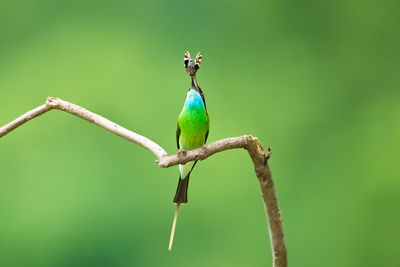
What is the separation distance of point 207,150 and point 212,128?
1.88 meters

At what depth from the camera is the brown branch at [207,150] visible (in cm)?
195

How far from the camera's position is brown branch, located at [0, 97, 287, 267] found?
1953 millimetres

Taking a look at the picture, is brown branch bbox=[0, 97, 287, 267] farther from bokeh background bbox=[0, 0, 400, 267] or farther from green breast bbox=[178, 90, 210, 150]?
bokeh background bbox=[0, 0, 400, 267]

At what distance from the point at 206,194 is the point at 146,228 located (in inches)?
17.1

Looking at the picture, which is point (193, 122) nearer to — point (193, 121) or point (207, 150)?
point (193, 121)

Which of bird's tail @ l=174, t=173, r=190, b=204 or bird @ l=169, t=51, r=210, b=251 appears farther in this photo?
bird's tail @ l=174, t=173, r=190, b=204

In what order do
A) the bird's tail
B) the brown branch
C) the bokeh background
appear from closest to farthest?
the brown branch, the bird's tail, the bokeh background

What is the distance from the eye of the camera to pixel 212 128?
12.7 feet

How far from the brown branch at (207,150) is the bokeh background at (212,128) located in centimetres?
166

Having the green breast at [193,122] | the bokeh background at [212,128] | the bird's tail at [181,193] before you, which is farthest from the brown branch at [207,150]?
the bokeh background at [212,128]

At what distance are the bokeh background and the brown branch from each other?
5.45 feet

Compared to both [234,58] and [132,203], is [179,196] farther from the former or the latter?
[234,58]

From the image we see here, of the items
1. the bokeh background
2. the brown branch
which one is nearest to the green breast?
the brown branch

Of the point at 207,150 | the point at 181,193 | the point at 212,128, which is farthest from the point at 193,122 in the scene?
the point at 212,128
